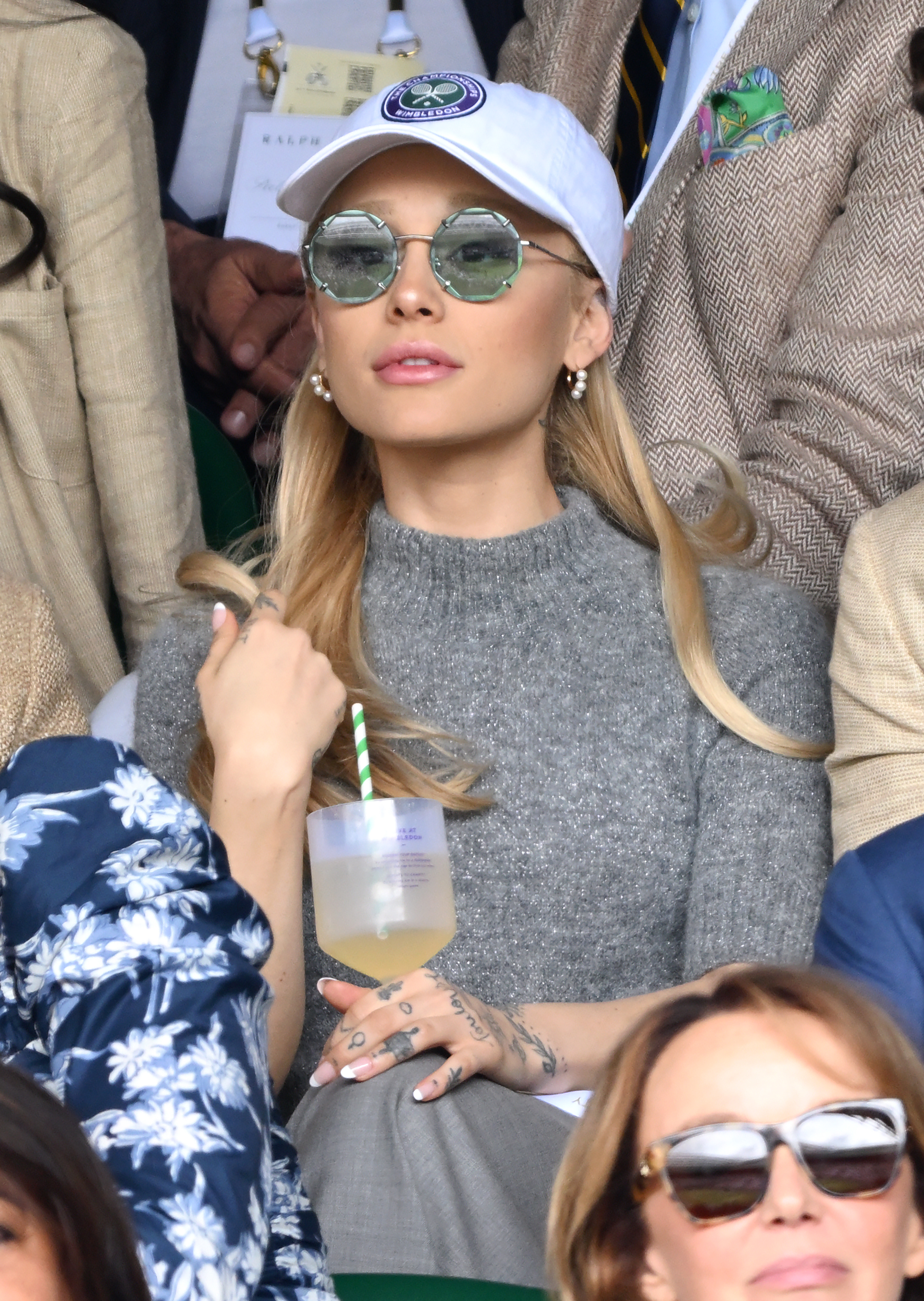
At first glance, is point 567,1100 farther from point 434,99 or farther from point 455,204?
point 434,99

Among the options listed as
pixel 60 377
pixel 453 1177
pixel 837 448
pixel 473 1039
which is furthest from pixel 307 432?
pixel 453 1177

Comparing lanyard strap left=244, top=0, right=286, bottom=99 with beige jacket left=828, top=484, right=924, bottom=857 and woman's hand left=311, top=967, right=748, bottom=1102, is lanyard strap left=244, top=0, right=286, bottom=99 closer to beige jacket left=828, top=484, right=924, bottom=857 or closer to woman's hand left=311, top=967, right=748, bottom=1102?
beige jacket left=828, top=484, right=924, bottom=857

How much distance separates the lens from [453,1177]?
1.42 metres

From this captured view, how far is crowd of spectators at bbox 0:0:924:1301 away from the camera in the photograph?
1000 millimetres

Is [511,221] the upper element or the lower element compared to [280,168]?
upper

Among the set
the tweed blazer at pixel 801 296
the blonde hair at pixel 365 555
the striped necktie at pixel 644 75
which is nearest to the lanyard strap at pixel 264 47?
the striped necktie at pixel 644 75

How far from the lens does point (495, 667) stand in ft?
6.61

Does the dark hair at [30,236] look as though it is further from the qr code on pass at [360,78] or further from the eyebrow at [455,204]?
the qr code on pass at [360,78]

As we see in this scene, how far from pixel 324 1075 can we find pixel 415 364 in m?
0.81

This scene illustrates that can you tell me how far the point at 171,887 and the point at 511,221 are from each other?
3.92 feet

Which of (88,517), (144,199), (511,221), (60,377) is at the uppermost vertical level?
(511,221)

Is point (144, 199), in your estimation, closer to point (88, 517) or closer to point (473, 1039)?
point (88, 517)

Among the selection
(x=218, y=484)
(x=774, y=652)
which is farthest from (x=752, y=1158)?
(x=218, y=484)

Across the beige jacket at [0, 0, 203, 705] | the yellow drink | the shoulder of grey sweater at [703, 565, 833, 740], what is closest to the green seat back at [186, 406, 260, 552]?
the beige jacket at [0, 0, 203, 705]
